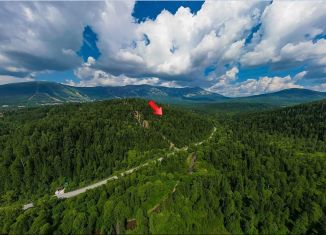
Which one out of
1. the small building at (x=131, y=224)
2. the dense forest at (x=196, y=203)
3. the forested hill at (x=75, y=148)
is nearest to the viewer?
the dense forest at (x=196, y=203)

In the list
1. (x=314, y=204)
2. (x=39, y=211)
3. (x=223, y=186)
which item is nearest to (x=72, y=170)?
(x=39, y=211)

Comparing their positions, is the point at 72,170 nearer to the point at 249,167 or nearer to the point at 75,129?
the point at 75,129

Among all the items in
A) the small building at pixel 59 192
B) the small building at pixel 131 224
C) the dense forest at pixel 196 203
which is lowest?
the small building at pixel 59 192

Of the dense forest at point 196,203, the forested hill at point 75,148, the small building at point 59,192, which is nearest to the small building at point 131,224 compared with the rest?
the dense forest at point 196,203

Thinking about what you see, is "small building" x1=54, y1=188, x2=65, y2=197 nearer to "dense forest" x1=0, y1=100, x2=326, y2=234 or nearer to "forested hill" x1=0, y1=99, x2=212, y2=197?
"dense forest" x1=0, y1=100, x2=326, y2=234

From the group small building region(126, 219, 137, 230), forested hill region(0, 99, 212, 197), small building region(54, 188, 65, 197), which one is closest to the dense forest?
small building region(126, 219, 137, 230)

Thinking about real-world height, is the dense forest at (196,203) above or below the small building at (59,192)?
above

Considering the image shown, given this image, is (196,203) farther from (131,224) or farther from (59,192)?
(59,192)

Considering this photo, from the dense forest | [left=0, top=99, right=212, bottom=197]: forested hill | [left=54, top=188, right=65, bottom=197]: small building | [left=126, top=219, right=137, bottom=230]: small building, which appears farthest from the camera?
[left=0, top=99, right=212, bottom=197]: forested hill

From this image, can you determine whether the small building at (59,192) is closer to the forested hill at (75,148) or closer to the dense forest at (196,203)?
the dense forest at (196,203)

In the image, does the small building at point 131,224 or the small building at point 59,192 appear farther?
the small building at point 59,192
